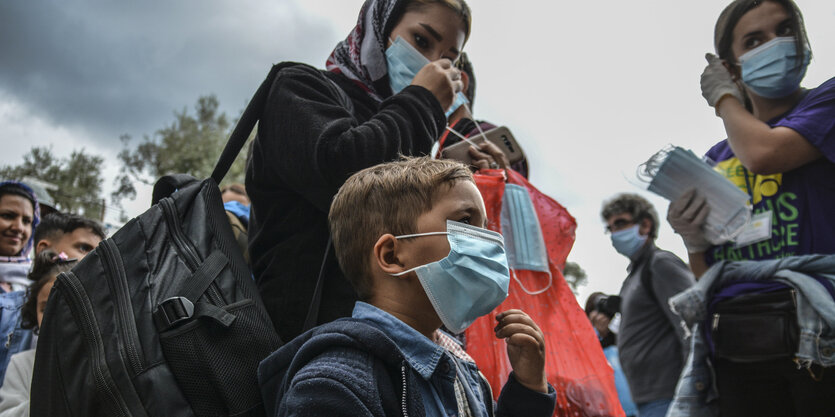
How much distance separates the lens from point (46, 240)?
372 centimetres

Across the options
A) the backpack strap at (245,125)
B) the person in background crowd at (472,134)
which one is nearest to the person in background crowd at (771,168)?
the person in background crowd at (472,134)

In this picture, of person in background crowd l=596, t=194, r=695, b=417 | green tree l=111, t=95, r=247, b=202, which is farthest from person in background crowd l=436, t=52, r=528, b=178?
green tree l=111, t=95, r=247, b=202

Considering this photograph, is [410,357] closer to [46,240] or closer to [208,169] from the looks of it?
[46,240]

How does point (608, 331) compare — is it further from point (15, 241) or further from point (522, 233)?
point (15, 241)

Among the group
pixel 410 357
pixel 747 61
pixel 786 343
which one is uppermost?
pixel 747 61

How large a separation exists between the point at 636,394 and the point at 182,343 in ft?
11.3

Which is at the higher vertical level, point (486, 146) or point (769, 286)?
point (486, 146)

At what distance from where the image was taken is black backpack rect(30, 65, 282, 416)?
3.81ft

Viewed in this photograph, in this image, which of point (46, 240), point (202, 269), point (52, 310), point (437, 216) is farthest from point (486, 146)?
point (46, 240)

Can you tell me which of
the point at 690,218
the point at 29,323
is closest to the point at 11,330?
the point at 29,323

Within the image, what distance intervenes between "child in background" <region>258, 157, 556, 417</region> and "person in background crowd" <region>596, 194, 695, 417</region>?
99.6 inches

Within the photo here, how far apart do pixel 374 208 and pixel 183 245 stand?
0.47 m

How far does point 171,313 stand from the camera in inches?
47.7

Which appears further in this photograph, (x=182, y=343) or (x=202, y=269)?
(x=202, y=269)
